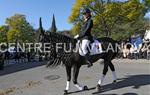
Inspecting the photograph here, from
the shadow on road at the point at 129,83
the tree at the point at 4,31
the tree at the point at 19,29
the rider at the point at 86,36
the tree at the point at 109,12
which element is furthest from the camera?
the tree at the point at 4,31

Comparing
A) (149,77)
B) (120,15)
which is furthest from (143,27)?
(149,77)

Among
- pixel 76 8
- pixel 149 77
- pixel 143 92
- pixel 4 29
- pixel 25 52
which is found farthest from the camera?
pixel 4 29

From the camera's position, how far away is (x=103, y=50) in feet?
38.7

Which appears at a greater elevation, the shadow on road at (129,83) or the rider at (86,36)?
the rider at (86,36)

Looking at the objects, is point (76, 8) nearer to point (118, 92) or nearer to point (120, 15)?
point (120, 15)

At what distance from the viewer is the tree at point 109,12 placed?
39.0 meters

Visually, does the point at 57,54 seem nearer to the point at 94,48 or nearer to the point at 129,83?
the point at 94,48

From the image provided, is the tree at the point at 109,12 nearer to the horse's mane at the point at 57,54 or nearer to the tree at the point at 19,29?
the tree at the point at 19,29

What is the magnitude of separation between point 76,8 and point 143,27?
20.1m

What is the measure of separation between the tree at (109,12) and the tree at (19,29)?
73.4 feet

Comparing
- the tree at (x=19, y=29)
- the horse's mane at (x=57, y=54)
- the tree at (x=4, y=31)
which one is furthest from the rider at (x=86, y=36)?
the tree at (x=4, y=31)

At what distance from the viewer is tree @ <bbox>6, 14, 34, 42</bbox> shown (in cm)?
6256

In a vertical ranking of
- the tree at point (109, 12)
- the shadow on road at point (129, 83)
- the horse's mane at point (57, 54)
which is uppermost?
the tree at point (109, 12)

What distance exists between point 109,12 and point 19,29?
2934 centimetres
